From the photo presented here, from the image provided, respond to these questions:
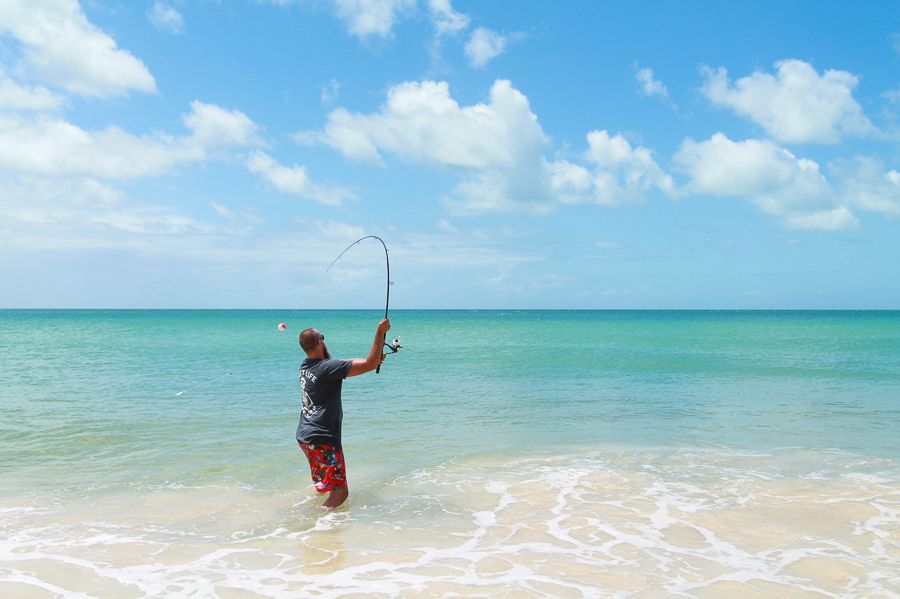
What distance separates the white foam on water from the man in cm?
45

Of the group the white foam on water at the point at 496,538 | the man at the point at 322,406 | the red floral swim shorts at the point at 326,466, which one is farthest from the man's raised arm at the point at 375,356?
the white foam on water at the point at 496,538

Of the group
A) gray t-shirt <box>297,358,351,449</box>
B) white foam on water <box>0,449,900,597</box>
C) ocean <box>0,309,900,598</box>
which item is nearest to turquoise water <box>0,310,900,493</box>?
ocean <box>0,309,900,598</box>

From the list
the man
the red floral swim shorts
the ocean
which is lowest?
the ocean

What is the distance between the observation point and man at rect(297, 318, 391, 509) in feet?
20.9

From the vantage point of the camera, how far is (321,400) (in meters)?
6.46

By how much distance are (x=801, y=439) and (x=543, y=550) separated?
6.69 meters

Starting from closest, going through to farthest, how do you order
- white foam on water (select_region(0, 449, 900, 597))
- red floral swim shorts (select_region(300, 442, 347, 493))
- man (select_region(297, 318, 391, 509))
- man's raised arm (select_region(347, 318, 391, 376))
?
white foam on water (select_region(0, 449, 900, 597))
man's raised arm (select_region(347, 318, 391, 376))
man (select_region(297, 318, 391, 509))
red floral swim shorts (select_region(300, 442, 347, 493))

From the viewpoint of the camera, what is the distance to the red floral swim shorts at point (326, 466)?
655 cm

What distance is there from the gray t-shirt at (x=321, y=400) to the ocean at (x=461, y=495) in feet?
2.65

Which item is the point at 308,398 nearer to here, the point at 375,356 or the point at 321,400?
the point at 321,400

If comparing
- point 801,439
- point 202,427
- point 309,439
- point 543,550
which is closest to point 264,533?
point 309,439

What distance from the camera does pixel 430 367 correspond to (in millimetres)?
22234

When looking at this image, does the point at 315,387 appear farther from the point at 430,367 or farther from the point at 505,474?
the point at 430,367

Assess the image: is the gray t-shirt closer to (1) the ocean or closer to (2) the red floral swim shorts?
(2) the red floral swim shorts
